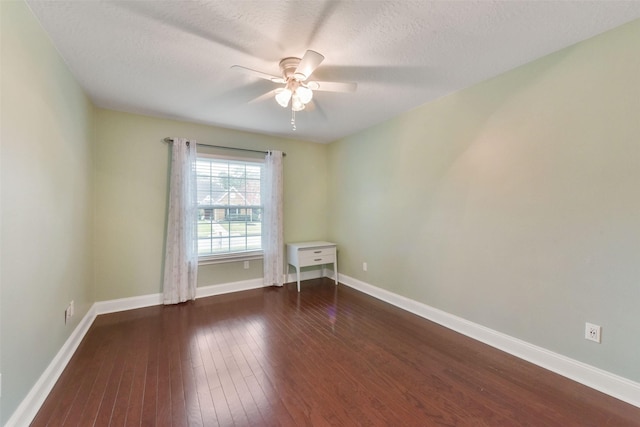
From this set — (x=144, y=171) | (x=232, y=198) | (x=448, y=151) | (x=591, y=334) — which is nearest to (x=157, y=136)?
(x=144, y=171)

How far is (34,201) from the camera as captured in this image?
5.33 ft

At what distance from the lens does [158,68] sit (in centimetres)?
219

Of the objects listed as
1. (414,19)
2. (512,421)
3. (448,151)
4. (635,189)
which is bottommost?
(512,421)

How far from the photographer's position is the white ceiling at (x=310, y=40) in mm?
1553

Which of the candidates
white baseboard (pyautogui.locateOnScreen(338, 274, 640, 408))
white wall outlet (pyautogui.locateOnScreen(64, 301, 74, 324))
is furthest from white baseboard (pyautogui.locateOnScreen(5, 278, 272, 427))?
white baseboard (pyautogui.locateOnScreen(338, 274, 640, 408))

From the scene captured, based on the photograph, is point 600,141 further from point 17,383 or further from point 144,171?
point 144,171

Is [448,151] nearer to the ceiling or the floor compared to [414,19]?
nearer to the floor

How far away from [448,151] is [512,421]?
2.22m

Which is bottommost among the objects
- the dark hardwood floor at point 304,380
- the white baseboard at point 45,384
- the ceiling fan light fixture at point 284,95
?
the dark hardwood floor at point 304,380

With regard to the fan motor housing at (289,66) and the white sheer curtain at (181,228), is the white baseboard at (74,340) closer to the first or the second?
the white sheer curtain at (181,228)

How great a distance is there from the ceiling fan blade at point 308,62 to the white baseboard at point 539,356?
2.65m

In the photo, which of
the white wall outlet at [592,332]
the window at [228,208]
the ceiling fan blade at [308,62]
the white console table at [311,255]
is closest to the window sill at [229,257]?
Result: the window at [228,208]

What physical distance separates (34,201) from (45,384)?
1200 mm

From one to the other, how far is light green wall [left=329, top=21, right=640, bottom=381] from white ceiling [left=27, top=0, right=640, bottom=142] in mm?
305
